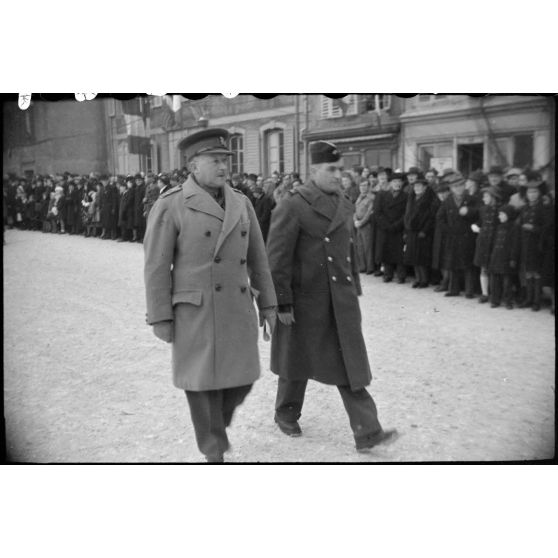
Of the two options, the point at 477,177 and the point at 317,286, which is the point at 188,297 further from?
the point at 477,177

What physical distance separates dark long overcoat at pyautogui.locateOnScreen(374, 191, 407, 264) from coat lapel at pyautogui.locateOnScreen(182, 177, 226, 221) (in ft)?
4.54

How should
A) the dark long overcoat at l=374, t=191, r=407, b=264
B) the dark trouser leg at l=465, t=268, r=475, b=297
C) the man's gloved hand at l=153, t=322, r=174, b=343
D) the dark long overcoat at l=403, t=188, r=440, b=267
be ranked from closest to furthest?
1. the man's gloved hand at l=153, t=322, r=174, b=343
2. the dark trouser leg at l=465, t=268, r=475, b=297
3. the dark long overcoat at l=403, t=188, r=440, b=267
4. the dark long overcoat at l=374, t=191, r=407, b=264

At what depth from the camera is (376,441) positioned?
3.88 metres

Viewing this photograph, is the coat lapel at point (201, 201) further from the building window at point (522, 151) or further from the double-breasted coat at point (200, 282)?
the building window at point (522, 151)

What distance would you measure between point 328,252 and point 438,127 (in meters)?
0.99

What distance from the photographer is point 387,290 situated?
4332 millimetres

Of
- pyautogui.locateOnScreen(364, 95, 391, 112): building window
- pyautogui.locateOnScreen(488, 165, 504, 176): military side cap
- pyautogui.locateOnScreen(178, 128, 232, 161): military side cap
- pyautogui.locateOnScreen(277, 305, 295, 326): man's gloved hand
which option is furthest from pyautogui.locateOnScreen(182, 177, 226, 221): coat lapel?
pyautogui.locateOnScreen(488, 165, 504, 176): military side cap

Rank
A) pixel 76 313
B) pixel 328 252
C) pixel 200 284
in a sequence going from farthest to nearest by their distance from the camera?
pixel 76 313 → pixel 328 252 → pixel 200 284

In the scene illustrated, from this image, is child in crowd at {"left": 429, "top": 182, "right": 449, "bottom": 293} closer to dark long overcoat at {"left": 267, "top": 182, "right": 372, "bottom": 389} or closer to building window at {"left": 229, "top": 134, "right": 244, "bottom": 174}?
dark long overcoat at {"left": 267, "top": 182, "right": 372, "bottom": 389}

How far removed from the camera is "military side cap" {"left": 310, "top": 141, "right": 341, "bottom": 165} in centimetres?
391

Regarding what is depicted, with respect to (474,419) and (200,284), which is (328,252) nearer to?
(200,284)

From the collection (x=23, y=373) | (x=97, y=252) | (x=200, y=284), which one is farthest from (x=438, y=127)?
(x=23, y=373)

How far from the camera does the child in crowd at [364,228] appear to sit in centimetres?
455

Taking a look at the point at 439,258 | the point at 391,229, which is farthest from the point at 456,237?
the point at 391,229
